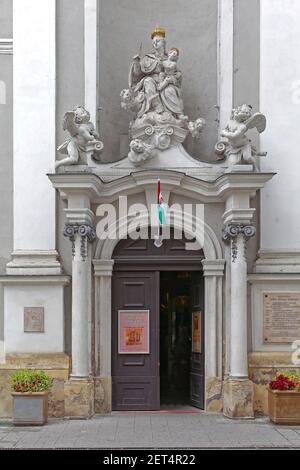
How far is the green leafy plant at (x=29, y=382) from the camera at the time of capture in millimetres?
11258

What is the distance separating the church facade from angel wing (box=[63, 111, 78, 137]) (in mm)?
37

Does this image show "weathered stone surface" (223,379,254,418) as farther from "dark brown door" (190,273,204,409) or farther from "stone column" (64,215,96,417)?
"stone column" (64,215,96,417)

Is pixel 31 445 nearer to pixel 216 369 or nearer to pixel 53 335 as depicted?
pixel 53 335

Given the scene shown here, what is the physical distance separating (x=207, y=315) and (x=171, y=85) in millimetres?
4055

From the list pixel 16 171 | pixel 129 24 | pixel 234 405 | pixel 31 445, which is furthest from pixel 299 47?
pixel 31 445

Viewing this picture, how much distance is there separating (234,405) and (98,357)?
2.38 meters

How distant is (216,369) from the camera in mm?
12133

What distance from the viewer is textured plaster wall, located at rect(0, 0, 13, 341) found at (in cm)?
1265

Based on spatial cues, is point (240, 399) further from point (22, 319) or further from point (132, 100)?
point (132, 100)

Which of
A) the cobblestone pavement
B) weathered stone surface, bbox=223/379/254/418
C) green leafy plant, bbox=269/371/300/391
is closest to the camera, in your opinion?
Answer: the cobblestone pavement

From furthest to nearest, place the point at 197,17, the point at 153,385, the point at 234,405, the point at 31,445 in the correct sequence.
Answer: the point at 197,17, the point at 153,385, the point at 234,405, the point at 31,445

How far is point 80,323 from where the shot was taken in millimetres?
11773

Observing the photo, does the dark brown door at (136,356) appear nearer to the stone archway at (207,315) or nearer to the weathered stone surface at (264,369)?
the stone archway at (207,315)

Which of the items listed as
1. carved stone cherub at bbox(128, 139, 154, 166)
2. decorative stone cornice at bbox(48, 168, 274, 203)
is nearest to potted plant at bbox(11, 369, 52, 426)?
decorative stone cornice at bbox(48, 168, 274, 203)
